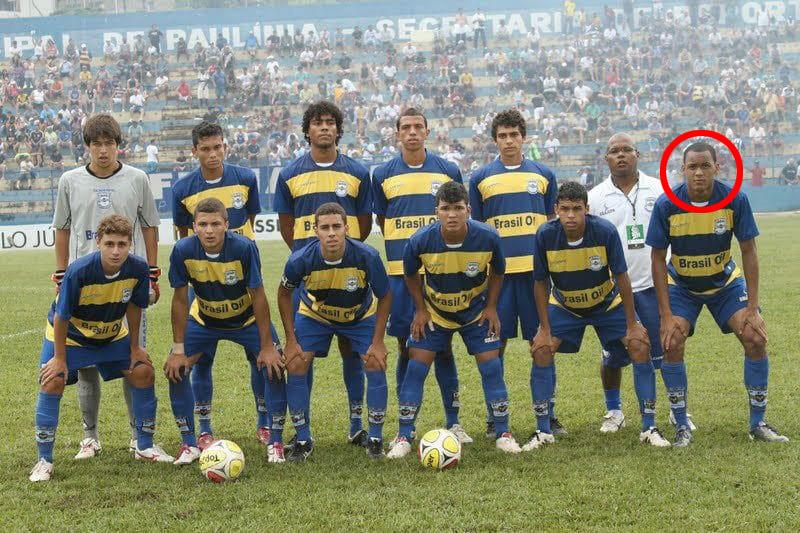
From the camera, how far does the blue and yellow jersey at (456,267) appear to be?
581 centimetres

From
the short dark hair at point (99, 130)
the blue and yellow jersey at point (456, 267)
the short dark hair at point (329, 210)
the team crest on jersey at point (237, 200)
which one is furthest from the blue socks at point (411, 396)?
the short dark hair at point (99, 130)

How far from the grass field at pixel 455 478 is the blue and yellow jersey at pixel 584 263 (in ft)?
2.98

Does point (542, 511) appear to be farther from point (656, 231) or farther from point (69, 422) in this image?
point (69, 422)

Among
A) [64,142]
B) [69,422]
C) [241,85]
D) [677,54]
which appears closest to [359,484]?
[69,422]

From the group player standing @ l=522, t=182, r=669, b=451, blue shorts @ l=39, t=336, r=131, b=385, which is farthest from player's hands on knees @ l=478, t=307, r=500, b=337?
blue shorts @ l=39, t=336, r=131, b=385

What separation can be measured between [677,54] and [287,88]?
14812 millimetres

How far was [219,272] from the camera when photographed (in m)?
5.83

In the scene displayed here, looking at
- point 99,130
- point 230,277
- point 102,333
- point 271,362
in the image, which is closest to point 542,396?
point 271,362

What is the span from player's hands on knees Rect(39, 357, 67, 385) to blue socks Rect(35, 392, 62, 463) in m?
0.09

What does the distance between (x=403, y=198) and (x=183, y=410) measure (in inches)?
79.3

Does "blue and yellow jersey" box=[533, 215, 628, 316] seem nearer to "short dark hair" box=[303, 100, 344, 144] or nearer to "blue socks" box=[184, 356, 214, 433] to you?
"short dark hair" box=[303, 100, 344, 144]

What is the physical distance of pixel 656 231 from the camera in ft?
19.1

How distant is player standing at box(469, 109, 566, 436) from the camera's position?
629 centimetres

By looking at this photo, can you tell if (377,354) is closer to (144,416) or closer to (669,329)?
(144,416)
